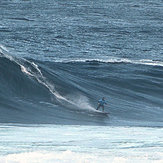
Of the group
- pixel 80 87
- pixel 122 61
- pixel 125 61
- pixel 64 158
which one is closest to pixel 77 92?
pixel 80 87

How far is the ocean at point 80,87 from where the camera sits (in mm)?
23031

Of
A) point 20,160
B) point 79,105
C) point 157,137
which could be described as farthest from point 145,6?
point 20,160

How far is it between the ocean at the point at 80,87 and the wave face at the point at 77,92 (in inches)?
2.0

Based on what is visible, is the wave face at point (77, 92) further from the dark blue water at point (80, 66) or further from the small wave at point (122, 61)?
the small wave at point (122, 61)

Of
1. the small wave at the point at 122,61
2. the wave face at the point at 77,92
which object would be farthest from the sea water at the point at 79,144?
the small wave at the point at 122,61

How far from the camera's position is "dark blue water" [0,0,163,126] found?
104 ft

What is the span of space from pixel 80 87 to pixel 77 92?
53.1 inches

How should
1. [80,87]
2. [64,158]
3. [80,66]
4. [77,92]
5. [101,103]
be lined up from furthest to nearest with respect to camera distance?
[80,66]
[80,87]
[77,92]
[101,103]
[64,158]

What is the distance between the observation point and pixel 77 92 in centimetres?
3547

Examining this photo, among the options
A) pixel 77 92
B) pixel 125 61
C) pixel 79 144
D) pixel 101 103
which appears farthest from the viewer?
pixel 125 61

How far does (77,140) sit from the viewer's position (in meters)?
24.4

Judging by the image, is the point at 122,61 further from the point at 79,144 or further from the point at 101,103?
the point at 79,144

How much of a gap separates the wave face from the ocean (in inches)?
2.0

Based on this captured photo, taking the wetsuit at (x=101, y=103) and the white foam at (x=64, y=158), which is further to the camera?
the wetsuit at (x=101, y=103)
